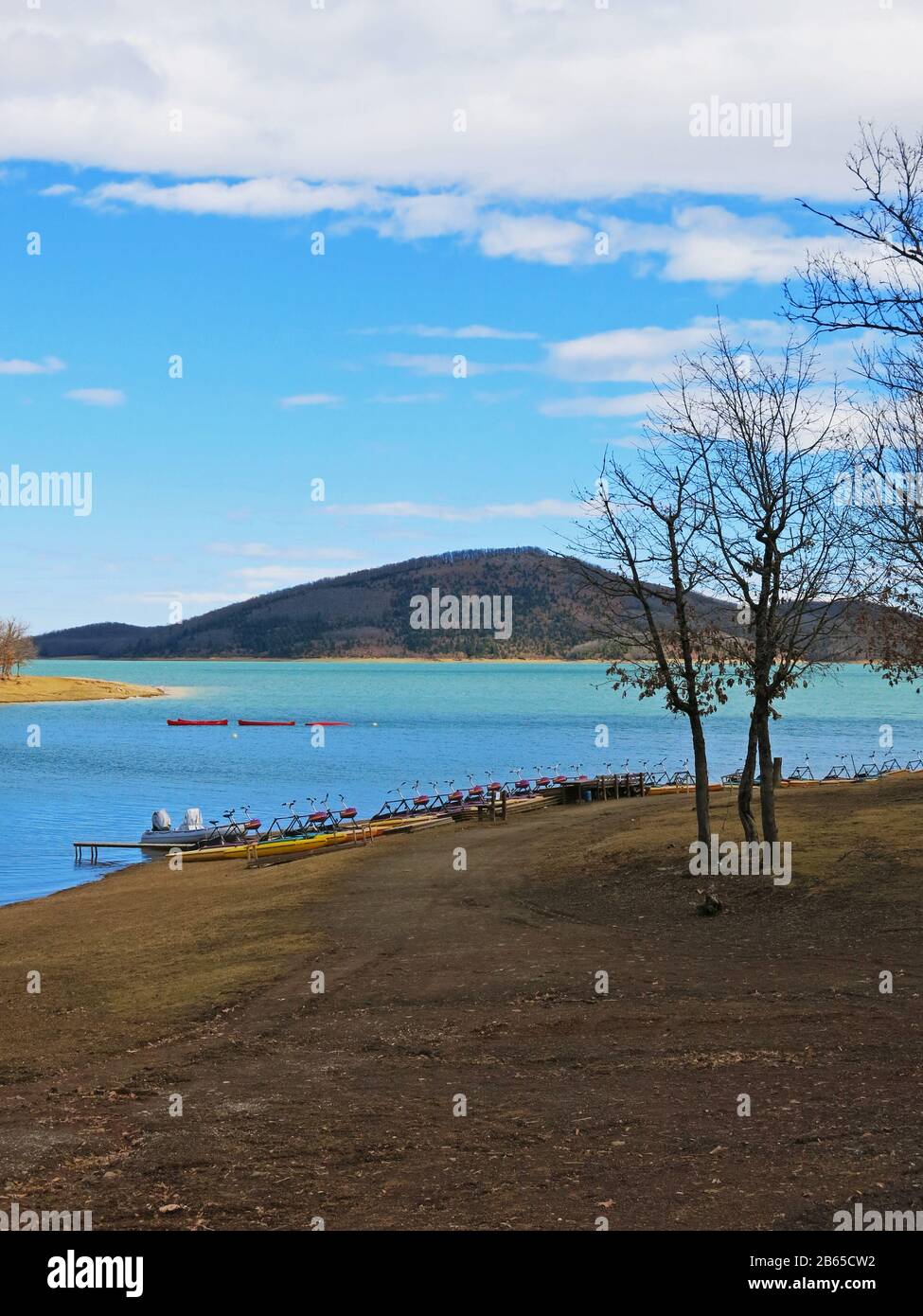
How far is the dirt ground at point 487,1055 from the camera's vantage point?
896cm

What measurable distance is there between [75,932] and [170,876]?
11531 mm

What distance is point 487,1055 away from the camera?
1302cm

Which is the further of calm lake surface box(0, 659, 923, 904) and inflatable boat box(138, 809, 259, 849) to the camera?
calm lake surface box(0, 659, 923, 904)

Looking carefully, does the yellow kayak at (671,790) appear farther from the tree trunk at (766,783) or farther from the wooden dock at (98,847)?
the tree trunk at (766,783)

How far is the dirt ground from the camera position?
8.96 metres

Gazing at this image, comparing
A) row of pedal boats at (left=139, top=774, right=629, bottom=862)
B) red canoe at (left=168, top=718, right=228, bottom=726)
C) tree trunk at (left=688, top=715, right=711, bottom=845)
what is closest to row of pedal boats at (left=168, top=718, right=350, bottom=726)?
red canoe at (left=168, top=718, right=228, bottom=726)

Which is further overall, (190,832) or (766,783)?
(190,832)

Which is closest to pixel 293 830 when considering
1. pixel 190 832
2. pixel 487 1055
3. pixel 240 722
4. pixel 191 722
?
pixel 190 832

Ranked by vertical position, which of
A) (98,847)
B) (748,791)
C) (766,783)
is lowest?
(98,847)

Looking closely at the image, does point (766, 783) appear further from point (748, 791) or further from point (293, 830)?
point (293, 830)

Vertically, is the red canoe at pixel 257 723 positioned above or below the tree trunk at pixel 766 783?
below

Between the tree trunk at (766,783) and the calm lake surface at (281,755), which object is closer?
the tree trunk at (766,783)

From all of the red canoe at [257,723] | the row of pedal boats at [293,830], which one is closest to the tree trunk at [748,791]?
the row of pedal boats at [293,830]

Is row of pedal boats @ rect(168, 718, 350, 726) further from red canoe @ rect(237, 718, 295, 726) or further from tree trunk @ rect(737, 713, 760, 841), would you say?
tree trunk @ rect(737, 713, 760, 841)
